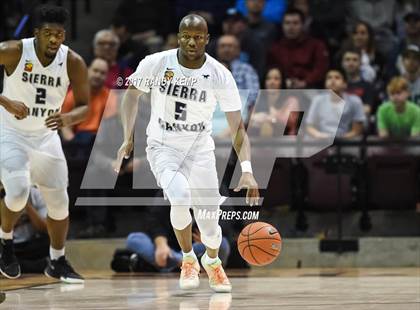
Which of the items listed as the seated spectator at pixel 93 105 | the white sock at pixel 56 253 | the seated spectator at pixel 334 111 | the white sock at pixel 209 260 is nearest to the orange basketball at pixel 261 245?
the white sock at pixel 209 260

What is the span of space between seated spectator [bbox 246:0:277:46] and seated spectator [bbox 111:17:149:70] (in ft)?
4.59

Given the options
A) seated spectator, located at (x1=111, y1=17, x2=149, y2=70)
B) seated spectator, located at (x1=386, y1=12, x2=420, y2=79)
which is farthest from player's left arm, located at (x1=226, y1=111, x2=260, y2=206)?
seated spectator, located at (x1=386, y1=12, x2=420, y2=79)

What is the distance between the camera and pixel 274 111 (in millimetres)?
11266

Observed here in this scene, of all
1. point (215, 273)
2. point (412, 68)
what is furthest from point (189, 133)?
point (412, 68)

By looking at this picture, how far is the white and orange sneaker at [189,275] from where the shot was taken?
776 centimetres

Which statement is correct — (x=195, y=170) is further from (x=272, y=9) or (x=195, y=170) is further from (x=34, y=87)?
(x=272, y=9)

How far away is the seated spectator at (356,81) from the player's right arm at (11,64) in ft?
14.6

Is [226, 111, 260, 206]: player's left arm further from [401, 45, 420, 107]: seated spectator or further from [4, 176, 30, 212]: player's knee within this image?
[401, 45, 420, 107]: seated spectator

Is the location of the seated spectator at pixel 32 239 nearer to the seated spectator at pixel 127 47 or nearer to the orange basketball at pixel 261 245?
the seated spectator at pixel 127 47

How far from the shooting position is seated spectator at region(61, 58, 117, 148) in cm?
1138

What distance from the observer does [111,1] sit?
14781 millimetres

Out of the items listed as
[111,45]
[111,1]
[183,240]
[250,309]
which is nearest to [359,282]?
[183,240]

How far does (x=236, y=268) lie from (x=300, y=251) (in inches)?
28.1

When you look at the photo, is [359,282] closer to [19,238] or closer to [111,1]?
[19,238]
